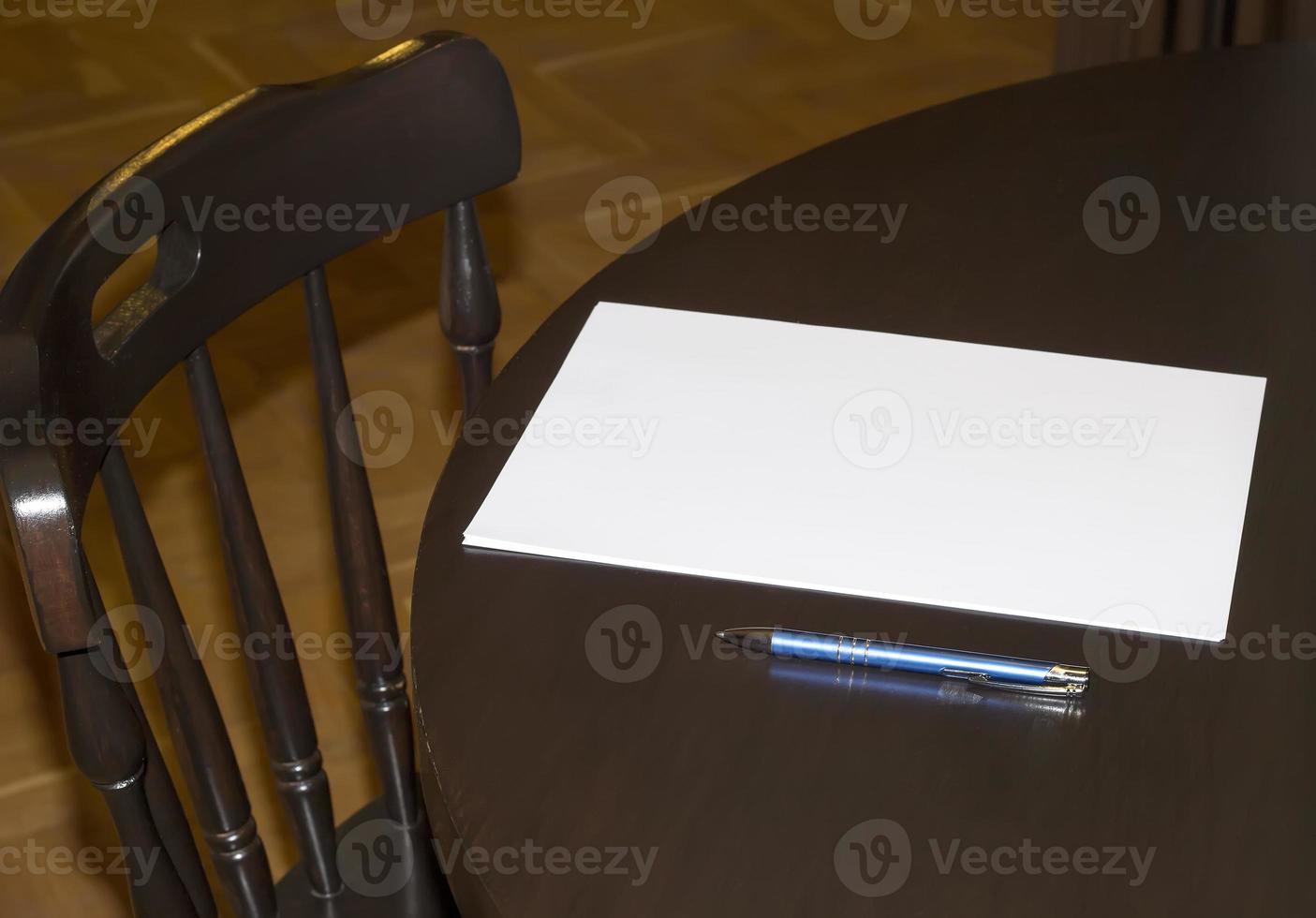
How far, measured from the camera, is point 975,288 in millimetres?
882

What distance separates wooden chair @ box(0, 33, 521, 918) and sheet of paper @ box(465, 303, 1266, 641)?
0.14m

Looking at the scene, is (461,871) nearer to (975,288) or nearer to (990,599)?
(990,599)

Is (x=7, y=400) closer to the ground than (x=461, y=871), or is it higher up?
higher up

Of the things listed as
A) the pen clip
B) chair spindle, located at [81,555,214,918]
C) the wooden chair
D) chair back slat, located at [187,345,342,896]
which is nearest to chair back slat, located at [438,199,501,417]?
→ the wooden chair

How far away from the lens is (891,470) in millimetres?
741

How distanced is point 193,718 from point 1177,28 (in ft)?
7.37

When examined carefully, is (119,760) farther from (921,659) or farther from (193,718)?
(921,659)

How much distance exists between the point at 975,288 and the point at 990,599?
28cm

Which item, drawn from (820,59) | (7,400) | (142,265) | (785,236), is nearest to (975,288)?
(785,236)

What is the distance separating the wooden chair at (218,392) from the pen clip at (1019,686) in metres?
0.35

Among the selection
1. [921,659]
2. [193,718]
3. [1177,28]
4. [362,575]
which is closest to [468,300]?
[362,575]

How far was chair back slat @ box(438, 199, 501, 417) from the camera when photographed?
0.90 m

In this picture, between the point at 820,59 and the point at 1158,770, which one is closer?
the point at 1158,770

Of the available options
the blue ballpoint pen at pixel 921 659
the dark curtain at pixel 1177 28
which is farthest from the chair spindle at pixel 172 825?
the dark curtain at pixel 1177 28
